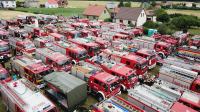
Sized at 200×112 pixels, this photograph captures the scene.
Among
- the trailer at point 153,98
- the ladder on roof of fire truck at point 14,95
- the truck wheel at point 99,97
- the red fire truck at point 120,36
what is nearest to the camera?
the ladder on roof of fire truck at point 14,95

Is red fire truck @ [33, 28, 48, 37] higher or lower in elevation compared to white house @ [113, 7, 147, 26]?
lower

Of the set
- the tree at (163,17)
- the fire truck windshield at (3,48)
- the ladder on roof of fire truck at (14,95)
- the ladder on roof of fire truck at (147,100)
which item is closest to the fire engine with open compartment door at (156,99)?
the ladder on roof of fire truck at (147,100)

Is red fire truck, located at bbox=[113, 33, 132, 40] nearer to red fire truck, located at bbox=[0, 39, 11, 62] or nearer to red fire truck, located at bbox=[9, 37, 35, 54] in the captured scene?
red fire truck, located at bbox=[9, 37, 35, 54]

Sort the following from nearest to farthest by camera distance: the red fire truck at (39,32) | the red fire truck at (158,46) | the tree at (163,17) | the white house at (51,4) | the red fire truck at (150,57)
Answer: the red fire truck at (150,57) → the red fire truck at (158,46) → the red fire truck at (39,32) → the tree at (163,17) → the white house at (51,4)

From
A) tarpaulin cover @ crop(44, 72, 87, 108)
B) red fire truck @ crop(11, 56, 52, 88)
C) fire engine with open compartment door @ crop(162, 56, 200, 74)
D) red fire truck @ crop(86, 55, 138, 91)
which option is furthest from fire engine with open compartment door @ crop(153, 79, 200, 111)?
red fire truck @ crop(11, 56, 52, 88)

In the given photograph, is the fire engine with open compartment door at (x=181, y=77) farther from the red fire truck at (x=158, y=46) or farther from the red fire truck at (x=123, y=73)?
the red fire truck at (x=158, y=46)

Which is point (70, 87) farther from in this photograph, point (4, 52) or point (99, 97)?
point (4, 52)

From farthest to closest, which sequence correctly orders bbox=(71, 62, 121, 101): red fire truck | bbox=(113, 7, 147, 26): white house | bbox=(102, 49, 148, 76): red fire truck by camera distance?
bbox=(113, 7, 147, 26): white house
bbox=(102, 49, 148, 76): red fire truck
bbox=(71, 62, 121, 101): red fire truck
